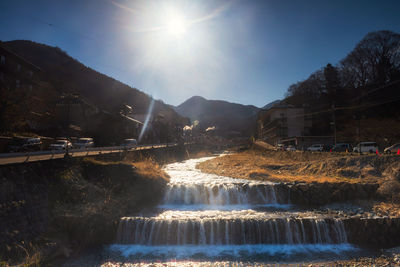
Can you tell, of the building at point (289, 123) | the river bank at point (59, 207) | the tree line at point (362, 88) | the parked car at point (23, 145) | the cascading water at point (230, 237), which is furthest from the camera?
the building at point (289, 123)

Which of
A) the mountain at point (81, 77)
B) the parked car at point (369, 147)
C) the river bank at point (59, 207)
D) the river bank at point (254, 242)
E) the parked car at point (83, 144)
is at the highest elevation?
the mountain at point (81, 77)

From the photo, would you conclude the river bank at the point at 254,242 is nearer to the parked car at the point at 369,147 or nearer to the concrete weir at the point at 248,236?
the concrete weir at the point at 248,236

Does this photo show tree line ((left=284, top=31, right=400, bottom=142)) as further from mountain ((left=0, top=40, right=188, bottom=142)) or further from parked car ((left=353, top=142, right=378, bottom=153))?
mountain ((left=0, top=40, right=188, bottom=142))

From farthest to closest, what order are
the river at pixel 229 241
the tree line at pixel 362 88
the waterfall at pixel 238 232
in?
the tree line at pixel 362 88 → the waterfall at pixel 238 232 → the river at pixel 229 241

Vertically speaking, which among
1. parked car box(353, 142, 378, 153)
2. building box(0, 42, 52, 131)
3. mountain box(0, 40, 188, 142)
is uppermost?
mountain box(0, 40, 188, 142)

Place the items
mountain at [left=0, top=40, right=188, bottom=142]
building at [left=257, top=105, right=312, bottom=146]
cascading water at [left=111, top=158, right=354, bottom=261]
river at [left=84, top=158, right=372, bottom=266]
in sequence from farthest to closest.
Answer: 1. mountain at [left=0, top=40, right=188, bottom=142]
2. building at [left=257, top=105, right=312, bottom=146]
3. cascading water at [left=111, top=158, right=354, bottom=261]
4. river at [left=84, top=158, right=372, bottom=266]

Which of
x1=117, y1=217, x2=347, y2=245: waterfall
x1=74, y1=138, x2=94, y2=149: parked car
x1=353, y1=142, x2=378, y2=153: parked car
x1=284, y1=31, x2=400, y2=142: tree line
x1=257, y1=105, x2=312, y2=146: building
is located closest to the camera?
x1=117, y1=217, x2=347, y2=245: waterfall

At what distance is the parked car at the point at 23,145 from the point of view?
1883 cm

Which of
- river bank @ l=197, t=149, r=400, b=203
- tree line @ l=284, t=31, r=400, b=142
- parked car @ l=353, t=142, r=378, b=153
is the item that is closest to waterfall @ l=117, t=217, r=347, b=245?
river bank @ l=197, t=149, r=400, b=203

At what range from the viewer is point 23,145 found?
19328mm

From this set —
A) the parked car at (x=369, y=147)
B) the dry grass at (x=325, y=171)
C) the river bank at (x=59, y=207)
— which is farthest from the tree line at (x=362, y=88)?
the river bank at (x=59, y=207)

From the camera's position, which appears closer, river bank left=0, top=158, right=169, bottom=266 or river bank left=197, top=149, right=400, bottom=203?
river bank left=0, top=158, right=169, bottom=266

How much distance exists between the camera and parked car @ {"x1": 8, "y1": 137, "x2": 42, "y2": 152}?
61.8 feet

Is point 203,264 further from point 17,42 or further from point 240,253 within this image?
point 17,42
